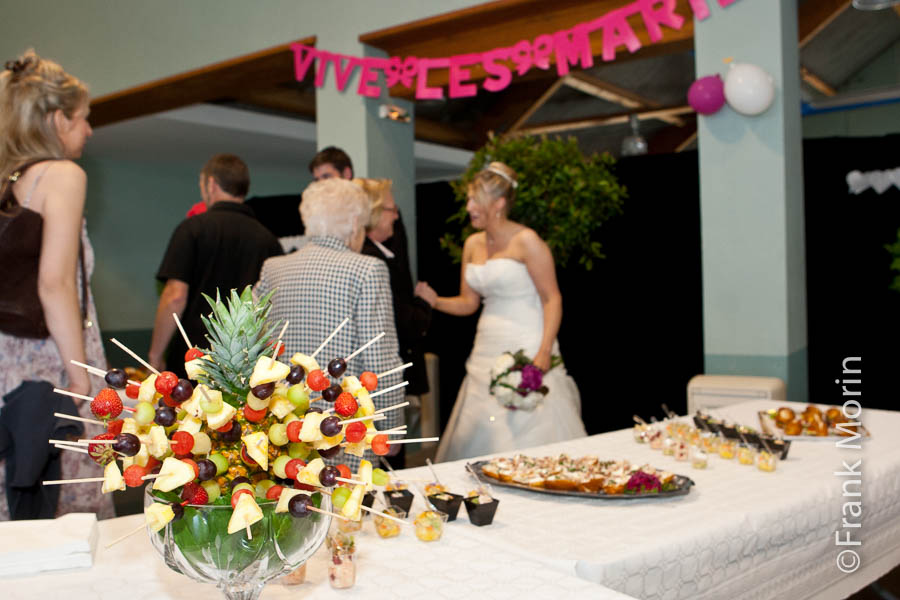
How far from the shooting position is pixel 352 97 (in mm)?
4844

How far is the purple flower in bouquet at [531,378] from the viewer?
3.15 m

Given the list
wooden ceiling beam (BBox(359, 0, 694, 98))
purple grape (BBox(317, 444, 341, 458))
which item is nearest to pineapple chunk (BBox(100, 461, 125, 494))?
purple grape (BBox(317, 444, 341, 458))

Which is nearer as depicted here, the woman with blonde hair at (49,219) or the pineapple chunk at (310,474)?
the pineapple chunk at (310,474)

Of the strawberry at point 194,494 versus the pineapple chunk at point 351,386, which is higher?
the pineapple chunk at point 351,386

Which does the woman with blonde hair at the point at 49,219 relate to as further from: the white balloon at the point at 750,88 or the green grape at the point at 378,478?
the white balloon at the point at 750,88

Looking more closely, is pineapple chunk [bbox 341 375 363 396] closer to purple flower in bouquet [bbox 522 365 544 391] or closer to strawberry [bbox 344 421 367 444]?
strawberry [bbox 344 421 367 444]

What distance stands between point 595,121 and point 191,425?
8.43 meters

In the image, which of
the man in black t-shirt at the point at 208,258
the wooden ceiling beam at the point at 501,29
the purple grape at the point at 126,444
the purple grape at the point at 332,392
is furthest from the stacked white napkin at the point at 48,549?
the wooden ceiling beam at the point at 501,29

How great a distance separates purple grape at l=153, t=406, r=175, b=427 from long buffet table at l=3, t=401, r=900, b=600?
1.16 ft

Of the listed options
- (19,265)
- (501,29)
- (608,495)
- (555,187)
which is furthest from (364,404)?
(501,29)

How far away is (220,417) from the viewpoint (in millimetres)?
897

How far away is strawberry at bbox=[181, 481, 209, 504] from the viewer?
0.89 m

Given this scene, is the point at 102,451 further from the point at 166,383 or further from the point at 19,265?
the point at 19,265

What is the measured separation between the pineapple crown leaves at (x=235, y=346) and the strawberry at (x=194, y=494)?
11cm
